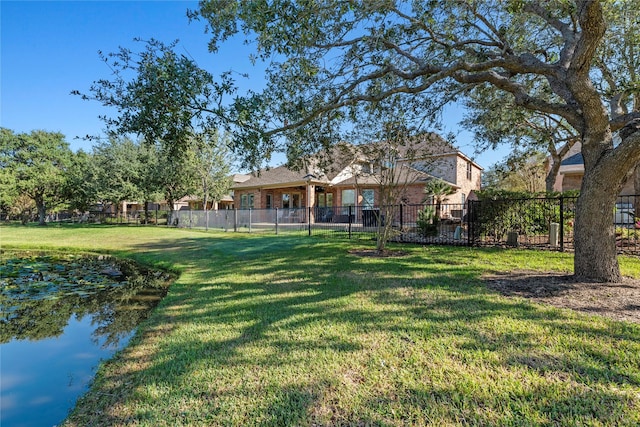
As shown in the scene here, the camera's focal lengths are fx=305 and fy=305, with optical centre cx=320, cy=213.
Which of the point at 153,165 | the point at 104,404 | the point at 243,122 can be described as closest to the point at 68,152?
the point at 153,165

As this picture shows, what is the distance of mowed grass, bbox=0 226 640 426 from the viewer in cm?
211

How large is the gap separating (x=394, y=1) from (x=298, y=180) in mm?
15517

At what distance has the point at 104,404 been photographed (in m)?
2.38

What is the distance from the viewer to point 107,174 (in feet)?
80.4

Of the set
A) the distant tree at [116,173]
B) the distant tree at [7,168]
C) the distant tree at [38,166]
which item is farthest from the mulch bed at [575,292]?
the distant tree at [7,168]

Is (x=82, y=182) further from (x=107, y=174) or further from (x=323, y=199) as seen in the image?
(x=323, y=199)

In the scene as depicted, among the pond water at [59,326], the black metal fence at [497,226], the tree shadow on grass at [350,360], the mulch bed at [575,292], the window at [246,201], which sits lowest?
the pond water at [59,326]

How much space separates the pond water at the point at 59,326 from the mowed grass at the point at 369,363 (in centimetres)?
41

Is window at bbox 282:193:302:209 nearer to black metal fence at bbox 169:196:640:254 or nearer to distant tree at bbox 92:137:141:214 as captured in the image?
black metal fence at bbox 169:196:640:254

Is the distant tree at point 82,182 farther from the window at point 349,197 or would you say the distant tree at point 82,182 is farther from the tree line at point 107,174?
the window at point 349,197

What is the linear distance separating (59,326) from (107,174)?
24514mm

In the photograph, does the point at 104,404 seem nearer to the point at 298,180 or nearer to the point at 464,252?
the point at 464,252

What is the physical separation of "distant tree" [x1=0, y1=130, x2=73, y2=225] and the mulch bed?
119 feet

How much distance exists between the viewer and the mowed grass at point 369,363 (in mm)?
2109
